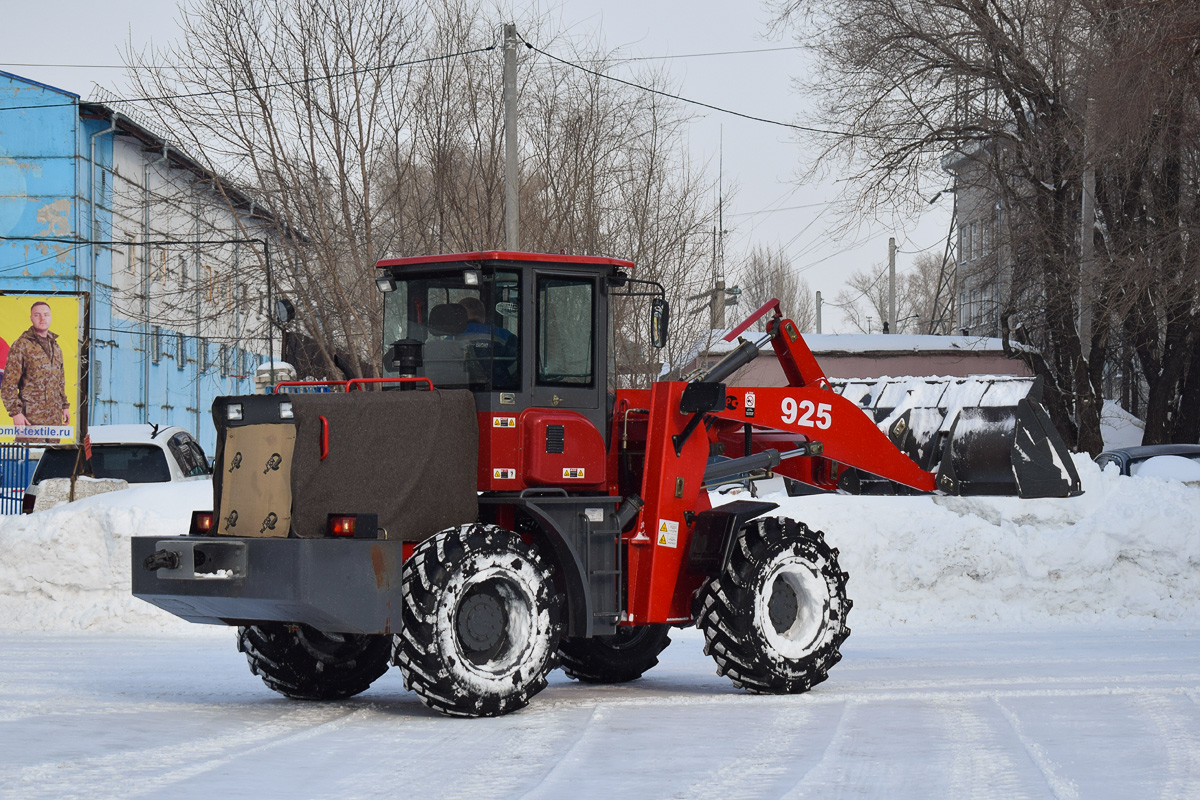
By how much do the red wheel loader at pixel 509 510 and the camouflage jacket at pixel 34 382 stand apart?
1236 centimetres

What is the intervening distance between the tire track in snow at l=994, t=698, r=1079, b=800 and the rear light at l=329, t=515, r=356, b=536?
379cm

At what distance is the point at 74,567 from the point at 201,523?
691 cm

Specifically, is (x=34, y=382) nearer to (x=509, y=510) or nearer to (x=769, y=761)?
(x=509, y=510)

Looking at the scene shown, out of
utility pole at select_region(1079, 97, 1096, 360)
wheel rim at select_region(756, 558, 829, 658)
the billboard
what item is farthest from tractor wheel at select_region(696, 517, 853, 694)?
utility pole at select_region(1079, 97, 1096, 360)

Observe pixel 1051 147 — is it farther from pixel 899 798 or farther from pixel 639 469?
pixel 899 798

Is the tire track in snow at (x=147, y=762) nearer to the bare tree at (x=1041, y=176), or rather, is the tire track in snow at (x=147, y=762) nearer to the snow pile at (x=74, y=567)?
the snow pile at (x=74, y=567)

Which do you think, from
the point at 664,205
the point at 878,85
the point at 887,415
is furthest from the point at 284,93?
the point at 878,85

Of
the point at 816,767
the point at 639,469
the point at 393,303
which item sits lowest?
the point at 816,767

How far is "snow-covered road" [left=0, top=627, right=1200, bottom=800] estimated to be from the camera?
6.27m

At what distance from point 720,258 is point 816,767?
62.7ft

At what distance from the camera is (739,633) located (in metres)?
9.34

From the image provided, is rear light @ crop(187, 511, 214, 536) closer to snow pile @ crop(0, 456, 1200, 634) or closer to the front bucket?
snow pile @ crop(0, 456, 1200, 634)

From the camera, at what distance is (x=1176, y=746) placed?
7340 mm

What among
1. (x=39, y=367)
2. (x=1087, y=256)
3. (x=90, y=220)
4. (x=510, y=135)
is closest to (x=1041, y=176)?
(x=1087, y=256)
